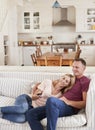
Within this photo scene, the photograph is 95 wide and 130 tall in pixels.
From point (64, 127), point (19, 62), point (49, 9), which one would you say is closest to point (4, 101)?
point (64, 127)

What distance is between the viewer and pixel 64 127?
111 inches

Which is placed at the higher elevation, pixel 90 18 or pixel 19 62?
pixel 90 18

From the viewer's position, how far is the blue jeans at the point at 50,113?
270cm

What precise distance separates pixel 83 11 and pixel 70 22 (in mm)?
670

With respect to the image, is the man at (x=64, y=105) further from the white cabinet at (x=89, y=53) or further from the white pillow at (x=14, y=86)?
the white cabinet at (x=89, y=53)

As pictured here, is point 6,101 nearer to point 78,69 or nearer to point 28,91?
point 28,91

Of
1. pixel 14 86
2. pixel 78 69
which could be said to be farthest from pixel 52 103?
pixel 14 86

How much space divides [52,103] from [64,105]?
7.8 inches

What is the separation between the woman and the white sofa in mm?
87

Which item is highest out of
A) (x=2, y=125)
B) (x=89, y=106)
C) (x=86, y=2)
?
(x=86, y=2)

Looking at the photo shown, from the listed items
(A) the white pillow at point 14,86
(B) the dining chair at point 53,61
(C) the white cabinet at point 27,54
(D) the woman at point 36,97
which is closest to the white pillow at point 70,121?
(D) the woman at point 36,97

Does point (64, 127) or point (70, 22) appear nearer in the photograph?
point (64, 127)

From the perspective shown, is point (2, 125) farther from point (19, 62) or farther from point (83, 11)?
point (83, 11)

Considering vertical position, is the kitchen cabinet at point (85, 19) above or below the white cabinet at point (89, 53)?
above
